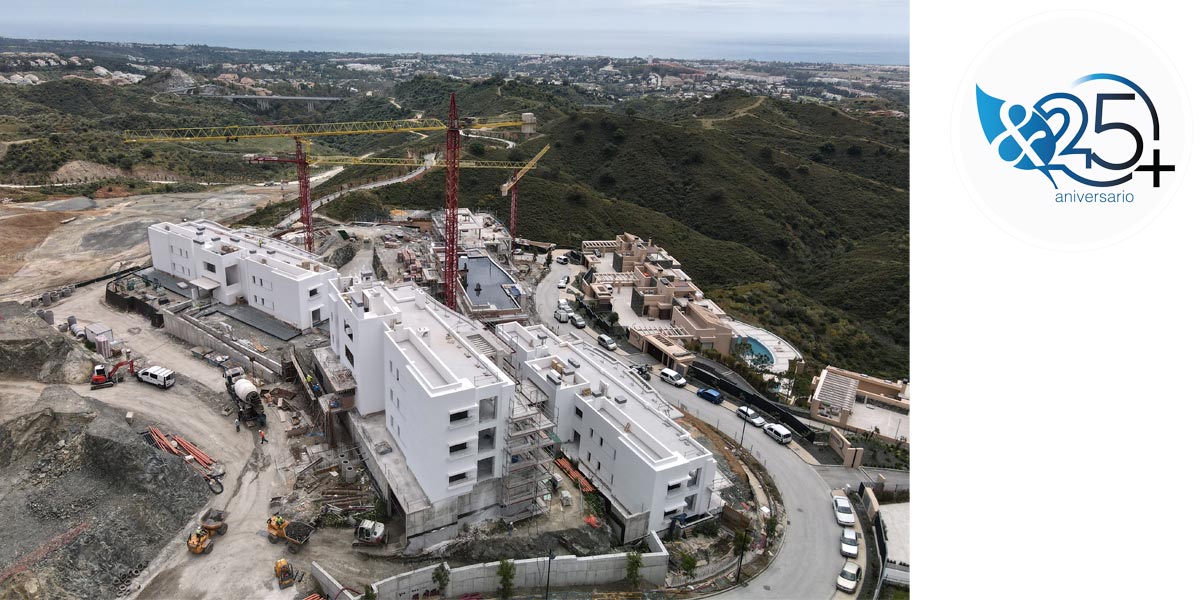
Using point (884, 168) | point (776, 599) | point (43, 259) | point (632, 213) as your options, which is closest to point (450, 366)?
point (776, 599)

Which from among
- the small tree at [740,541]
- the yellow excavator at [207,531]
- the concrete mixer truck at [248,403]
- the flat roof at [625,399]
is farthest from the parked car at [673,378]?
the yellow excavator at [207,531]

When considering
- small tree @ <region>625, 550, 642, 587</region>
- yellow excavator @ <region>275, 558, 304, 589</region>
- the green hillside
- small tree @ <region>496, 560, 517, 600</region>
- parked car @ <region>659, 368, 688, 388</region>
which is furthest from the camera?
the green hillside

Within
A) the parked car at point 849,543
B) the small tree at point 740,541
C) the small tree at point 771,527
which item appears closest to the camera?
the small tree at point 740,541

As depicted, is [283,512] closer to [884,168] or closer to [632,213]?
[632,213]

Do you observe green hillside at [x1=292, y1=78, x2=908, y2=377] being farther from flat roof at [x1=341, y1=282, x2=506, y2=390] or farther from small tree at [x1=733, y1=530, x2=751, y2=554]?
flat roof at [x1=341, y1=282, x2=506, y2=390]

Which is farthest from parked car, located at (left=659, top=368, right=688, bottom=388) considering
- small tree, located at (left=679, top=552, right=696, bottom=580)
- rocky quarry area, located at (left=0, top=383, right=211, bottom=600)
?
rocky quarry area, located at (left=0, top=383, right=211, bottom=600)

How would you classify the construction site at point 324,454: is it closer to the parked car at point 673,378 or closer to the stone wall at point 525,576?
the stone wall at point 525,576
